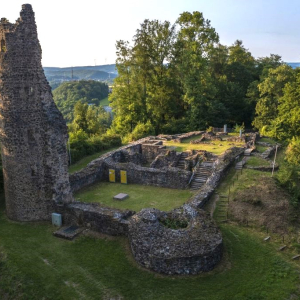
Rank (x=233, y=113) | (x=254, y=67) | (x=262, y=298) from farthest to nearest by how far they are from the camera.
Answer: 1. (x=254, y=67)
2. (x=233, y=113)
3. (x=262, y=298)

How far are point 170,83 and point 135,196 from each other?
27.8 meters

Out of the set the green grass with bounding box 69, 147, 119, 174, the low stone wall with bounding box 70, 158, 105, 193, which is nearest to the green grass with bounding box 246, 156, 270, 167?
the low stone wall with bounding box 70, 158, 105, 193

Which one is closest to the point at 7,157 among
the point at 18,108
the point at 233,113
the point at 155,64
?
the point at 18,108

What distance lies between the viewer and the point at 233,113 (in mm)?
47719

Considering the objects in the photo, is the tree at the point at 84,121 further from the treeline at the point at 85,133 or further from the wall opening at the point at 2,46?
the wall opening at the point at 2,46

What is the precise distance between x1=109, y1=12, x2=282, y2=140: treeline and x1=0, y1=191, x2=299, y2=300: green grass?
27.5m

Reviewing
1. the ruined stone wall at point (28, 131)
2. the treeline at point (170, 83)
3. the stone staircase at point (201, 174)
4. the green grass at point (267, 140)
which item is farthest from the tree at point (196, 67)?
the ruined stone wall at point (28, 131)

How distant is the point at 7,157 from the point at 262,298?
41.2 feet

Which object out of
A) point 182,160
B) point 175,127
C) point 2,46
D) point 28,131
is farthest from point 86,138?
point 2,46

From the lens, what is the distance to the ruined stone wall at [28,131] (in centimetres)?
1378

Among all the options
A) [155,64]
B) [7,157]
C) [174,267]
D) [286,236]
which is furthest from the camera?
[155,64]

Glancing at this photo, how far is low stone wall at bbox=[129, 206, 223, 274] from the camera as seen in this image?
1092 cm

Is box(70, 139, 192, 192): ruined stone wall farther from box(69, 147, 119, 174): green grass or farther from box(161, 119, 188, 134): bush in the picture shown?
box(161, 119, 188, 134): bush

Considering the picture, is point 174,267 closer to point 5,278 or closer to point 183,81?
point 5,278
